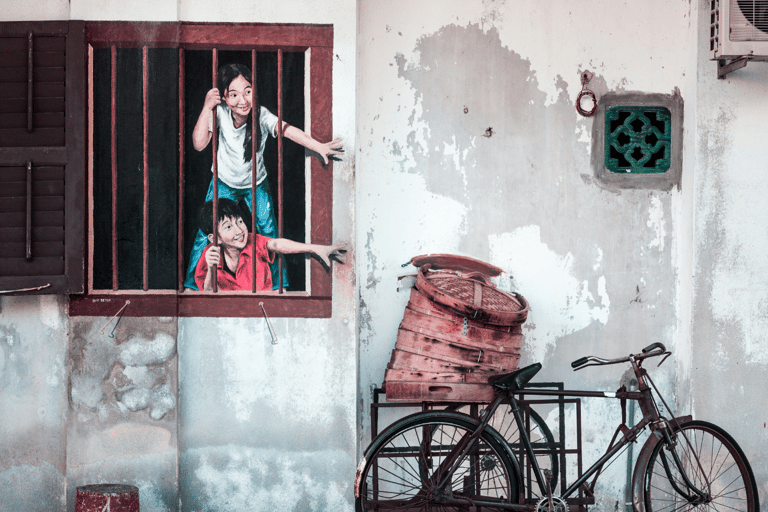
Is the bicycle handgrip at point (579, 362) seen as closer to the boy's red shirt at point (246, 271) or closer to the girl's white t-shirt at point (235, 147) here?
the boy's red shirt at point (246, 271)

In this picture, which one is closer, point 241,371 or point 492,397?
point 492,397

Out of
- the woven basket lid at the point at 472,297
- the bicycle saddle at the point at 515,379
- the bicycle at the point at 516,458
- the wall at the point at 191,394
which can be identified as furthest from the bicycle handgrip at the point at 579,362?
the wall at the point at 191,394

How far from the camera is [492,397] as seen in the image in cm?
374

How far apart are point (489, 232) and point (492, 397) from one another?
1142 millimetres

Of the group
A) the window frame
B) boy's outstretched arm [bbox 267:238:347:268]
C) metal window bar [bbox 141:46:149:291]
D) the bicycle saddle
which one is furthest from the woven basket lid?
metal window bar [bbox 141:46:149:291]

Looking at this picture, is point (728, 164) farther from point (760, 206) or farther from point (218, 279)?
point (218, 279)

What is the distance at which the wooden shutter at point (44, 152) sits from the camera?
12.5 ft

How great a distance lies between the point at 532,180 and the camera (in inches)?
171

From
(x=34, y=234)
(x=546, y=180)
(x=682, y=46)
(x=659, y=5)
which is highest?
(x=659, y=5)

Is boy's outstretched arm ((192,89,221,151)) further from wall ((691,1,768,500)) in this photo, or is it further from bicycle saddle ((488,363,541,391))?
wall ((691,1,768,500))

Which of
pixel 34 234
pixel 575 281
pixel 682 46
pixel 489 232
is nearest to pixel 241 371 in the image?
pixel 34 234

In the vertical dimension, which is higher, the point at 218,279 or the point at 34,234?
the point at 34,234

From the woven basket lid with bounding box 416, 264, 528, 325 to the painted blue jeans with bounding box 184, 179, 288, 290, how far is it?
92 centimetres

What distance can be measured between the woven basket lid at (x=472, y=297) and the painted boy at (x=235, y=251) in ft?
2.45
